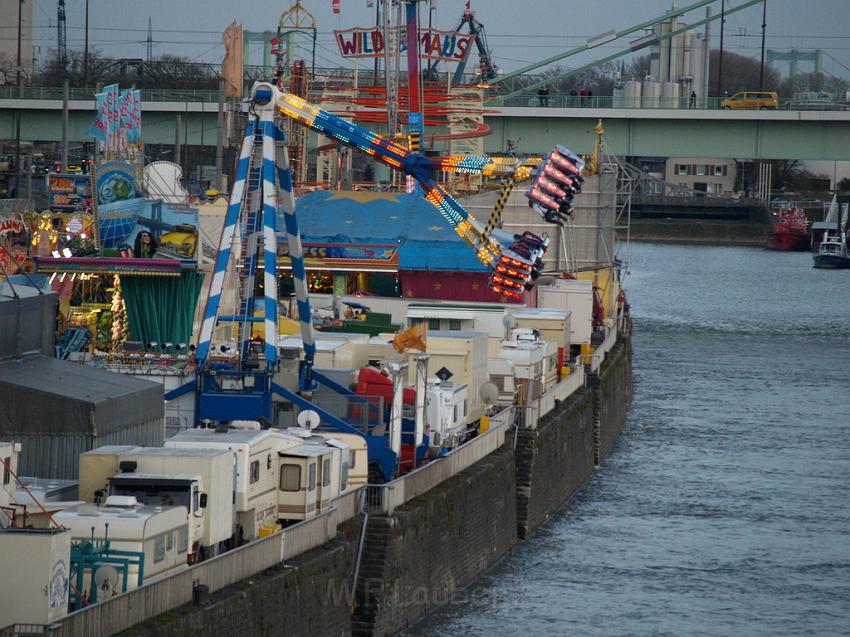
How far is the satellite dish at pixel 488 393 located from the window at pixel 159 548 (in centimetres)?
2192

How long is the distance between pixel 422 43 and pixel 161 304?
5126 cm

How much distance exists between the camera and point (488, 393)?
48.8m

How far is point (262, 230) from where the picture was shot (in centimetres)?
4325

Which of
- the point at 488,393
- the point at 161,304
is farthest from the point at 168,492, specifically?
the point at 161,304

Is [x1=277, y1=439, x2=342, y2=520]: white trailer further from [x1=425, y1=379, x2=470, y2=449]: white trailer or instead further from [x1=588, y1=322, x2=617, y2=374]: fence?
[x1=588, y1=322, x2=617, y2=374]: fence

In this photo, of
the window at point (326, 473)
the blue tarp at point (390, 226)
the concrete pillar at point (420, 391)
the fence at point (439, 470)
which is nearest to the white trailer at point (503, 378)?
the fence at point (439, 470)

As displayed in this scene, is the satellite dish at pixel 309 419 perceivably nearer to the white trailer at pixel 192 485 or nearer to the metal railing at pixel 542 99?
the white trailer at pixel 192 485

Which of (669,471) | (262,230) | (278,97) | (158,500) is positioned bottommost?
(669,471)

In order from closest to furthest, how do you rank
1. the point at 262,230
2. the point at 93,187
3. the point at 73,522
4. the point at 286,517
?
the point at 73,522 < the point at 286,517 < the point at 262,230 < the point at 93,187

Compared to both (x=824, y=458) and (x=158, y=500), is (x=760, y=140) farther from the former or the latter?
(x=158, y=500)

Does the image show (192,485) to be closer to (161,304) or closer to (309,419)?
(309,419)

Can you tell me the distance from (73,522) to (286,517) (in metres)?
6.86

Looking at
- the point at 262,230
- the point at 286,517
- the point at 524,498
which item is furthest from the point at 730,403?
the point at 286,517

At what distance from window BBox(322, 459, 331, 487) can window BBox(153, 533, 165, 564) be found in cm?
696
